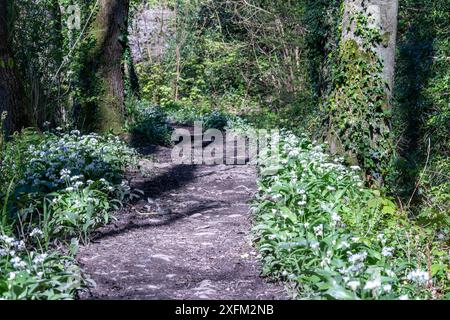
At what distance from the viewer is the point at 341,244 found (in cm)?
409

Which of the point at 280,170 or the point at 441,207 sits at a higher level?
the point at 280,170

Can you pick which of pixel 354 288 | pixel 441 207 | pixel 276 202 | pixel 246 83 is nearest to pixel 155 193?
→ pixel 276 202

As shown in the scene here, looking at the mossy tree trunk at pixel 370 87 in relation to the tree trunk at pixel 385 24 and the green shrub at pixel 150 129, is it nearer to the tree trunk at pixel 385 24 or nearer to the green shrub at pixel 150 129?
the tree trunk at pixel 385 24

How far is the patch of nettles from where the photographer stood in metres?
3.60

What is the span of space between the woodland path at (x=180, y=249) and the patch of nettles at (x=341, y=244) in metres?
0.24

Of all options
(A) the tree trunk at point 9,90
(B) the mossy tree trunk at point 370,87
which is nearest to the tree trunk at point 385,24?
(B) the mossy tree trunk at point 370,87

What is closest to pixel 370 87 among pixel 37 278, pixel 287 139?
pixel 287 139

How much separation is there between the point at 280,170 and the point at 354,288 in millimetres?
3873

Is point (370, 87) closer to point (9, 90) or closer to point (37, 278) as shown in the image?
point (9, 90)

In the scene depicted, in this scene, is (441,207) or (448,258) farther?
(441,207)

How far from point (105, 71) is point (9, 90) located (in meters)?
2.85

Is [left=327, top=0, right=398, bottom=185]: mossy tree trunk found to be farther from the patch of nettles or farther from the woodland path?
the woodland path

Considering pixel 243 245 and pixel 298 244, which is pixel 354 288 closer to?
→ pixel 298 244

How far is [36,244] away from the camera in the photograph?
16.5 ft
